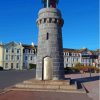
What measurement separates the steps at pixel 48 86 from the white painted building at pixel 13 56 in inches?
2434

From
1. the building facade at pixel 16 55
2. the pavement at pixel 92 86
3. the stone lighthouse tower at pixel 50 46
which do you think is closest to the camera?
the pavement at pixel 92 86

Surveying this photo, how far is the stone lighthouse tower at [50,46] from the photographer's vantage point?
727 inches

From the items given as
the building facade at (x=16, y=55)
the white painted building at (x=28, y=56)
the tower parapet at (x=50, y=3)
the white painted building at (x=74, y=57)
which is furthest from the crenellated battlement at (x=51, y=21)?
the white painted building at (x=74, y=57)

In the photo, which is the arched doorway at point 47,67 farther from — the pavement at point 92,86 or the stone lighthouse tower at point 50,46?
the pavement at point 92,86

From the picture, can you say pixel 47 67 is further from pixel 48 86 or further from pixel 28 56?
pixel 28 56

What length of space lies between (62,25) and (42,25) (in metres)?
1.83

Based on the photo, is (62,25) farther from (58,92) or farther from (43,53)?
(58,92)

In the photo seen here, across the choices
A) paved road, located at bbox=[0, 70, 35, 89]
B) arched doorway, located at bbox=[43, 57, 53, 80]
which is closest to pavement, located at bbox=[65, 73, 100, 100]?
arched doorway, located at bbox=[43, 57, 53, 80]

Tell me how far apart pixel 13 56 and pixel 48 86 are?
6391 centimetres

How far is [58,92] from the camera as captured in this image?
14664mm

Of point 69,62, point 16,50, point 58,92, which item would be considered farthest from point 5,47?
point 58,92

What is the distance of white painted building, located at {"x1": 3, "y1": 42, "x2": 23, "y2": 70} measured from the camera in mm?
77625

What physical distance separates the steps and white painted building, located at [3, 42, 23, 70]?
61833 mm

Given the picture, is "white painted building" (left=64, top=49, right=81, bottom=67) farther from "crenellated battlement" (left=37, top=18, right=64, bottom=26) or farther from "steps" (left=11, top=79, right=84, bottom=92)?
"steps" (left=11, top=79, right=84, bottom=92)
